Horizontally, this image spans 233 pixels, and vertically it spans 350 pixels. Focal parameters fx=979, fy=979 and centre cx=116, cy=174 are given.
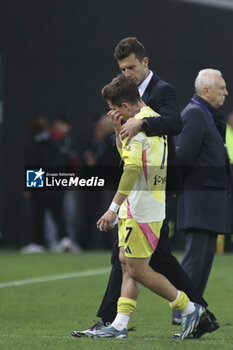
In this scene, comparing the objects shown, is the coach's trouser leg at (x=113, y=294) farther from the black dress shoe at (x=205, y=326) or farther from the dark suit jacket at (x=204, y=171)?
the dark suit jacket at (x=204, y=171)

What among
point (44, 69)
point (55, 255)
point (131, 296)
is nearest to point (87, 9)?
point (44, 69)

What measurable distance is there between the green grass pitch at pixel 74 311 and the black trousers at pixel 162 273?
251 millimetres

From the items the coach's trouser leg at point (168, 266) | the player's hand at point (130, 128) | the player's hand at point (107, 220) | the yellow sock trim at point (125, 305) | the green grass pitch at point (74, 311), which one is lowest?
the green grass pitch at point (74, 311)

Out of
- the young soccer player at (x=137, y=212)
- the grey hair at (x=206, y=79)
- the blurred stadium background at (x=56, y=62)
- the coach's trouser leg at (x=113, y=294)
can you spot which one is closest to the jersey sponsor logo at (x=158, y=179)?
the young soccer player at (x=137, y=212)

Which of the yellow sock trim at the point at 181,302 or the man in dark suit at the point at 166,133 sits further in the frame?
the man in dark suit at the point at 166,133

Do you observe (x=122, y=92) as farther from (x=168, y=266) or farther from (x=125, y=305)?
(x=125, y=305)

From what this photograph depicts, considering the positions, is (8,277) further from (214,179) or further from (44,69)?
(44,69)

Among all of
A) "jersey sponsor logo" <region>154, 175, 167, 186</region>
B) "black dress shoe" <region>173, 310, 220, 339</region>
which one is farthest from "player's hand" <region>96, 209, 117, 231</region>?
"black dress shoe" <region>173, 310, 220, 339</region>

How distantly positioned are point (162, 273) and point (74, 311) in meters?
1.98

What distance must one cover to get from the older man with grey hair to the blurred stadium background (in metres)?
8.32

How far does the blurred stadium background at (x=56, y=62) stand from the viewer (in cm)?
1597

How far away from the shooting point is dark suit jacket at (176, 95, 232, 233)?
736 centimetres

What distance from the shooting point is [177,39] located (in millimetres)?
16062

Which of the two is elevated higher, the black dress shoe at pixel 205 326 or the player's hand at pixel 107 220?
the player's hand at pixel 107 220
